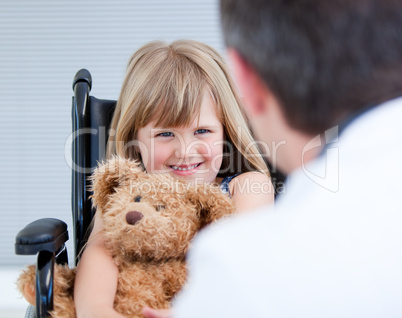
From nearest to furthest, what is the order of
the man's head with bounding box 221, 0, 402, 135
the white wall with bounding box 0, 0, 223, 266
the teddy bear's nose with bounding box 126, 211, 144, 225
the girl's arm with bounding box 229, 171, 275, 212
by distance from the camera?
1. the man's head with bounding box 221, 0, 402, 135
2. the teddy bear's nose with bounding box 126, 211, 144, 225
3. the girl's arm with bounding box 229, 171, 275, 212
4. the white wall with bounding box 0, 0, 223, 266

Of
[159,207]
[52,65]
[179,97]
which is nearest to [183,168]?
[179,97]

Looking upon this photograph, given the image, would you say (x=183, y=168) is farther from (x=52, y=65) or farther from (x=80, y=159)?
(x=52, y=65)

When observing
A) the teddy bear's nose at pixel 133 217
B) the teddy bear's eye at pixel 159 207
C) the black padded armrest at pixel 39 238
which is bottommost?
the black padded armrest at pixel 39 238

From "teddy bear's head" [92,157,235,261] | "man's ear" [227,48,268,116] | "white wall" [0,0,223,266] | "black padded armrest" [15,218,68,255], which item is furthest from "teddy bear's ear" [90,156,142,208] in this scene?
"white wall" [0,0,223,266]

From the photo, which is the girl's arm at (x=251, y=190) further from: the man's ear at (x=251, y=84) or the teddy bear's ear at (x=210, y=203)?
the man's ear at (x=251, y=84)

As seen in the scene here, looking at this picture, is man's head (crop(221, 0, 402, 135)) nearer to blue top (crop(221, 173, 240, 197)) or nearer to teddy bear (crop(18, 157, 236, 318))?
teddy bear (crop(18, 157, 236, 318))

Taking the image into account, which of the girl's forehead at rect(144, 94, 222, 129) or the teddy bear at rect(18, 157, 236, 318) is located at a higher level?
the girl's forehead at rect(144, 94, 222, 129)

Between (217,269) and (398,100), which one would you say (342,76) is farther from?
(217,269)

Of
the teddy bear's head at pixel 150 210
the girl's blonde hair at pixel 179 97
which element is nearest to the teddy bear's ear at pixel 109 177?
the teddy bear's head at pixel 150 210

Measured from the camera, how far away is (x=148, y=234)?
83 cm

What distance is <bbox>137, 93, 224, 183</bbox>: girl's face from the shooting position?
3.74 feet

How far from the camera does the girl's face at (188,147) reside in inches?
44.9

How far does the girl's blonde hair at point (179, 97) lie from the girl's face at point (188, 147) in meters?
0.02

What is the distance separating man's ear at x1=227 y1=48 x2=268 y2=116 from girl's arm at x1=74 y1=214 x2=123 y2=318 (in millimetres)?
518
